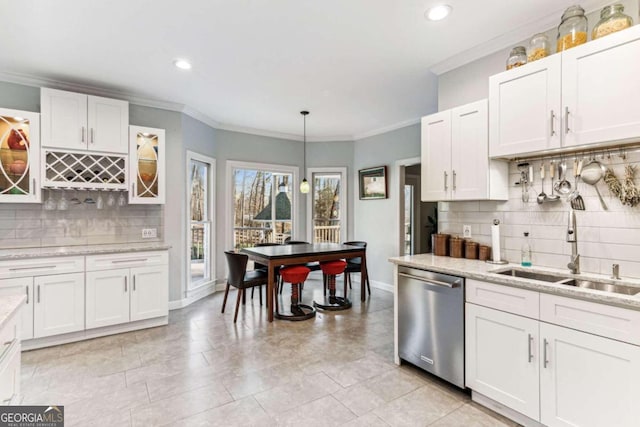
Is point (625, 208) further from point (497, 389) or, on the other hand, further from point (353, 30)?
point (353, 30)

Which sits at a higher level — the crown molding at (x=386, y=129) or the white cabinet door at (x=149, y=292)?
the crown molding at (x=386, y=129)

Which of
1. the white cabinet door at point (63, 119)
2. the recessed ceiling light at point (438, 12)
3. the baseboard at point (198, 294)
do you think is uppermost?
the recessed ceiling light at point (438, 12)

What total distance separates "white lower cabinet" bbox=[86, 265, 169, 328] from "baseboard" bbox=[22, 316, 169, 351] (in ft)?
0.27

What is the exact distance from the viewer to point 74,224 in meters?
3.69

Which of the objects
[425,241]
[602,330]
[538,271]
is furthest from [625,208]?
[425,241]

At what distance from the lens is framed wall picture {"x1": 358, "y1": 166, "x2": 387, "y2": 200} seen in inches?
215

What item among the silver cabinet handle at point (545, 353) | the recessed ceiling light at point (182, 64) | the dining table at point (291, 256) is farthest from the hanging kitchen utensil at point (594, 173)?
the recessed ceiling light at point (182, 64)

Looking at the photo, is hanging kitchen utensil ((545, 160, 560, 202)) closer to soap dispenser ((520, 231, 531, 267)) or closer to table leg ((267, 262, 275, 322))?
soap dispenser ((520, 231, 531, 267))

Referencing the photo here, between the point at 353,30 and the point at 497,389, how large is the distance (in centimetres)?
277

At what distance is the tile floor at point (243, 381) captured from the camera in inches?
83.4

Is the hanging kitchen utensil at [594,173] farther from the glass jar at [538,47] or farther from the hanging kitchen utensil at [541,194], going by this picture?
the glass jar at [538,47]

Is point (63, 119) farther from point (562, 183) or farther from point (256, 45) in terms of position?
point (562, 183)

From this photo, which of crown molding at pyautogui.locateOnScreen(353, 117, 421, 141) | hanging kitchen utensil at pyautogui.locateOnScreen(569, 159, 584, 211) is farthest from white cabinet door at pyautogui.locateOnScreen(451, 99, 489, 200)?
crown molding at pyautogui.locateOnScreen(353, 117, 421, 141)

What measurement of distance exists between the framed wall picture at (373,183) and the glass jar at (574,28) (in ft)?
11.0
